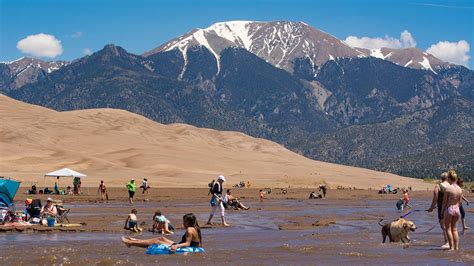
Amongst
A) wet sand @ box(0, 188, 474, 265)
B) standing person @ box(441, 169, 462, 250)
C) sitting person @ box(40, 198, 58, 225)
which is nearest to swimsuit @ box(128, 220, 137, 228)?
wet sand @ box(0, 188, 474, 265)

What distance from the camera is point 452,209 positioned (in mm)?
20391

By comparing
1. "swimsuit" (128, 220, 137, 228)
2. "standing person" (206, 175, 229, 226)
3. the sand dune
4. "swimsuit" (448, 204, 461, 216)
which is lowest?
"swimsuit" (128, 220, 137, 228)

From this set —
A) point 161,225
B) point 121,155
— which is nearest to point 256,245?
point 161,225

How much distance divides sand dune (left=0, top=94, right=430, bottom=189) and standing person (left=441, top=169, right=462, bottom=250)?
59907 mm

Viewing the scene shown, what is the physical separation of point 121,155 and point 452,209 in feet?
333

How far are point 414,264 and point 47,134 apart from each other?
119 metres

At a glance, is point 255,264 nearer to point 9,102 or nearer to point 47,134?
point 47,134

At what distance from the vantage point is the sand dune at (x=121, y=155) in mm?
94125

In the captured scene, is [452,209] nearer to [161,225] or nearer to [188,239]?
[188,239]

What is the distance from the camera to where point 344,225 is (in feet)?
106

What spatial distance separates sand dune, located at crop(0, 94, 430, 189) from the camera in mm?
94125

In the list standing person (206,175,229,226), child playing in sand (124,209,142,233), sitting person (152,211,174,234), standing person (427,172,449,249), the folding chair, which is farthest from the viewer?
the folding chair

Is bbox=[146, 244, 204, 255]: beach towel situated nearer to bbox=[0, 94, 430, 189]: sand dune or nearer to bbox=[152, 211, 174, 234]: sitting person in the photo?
bbox=[152, 211, 174, 234]: sitting person

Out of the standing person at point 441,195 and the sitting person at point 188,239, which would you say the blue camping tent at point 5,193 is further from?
the standing person at point 441,195
